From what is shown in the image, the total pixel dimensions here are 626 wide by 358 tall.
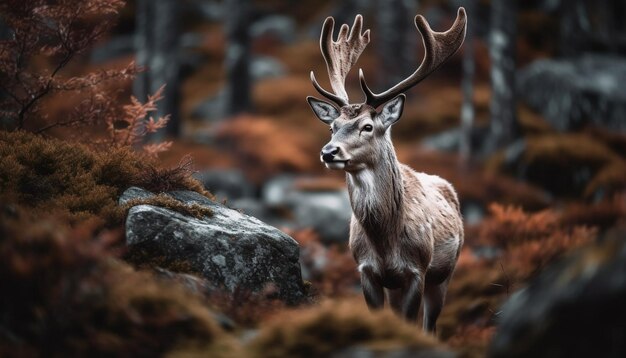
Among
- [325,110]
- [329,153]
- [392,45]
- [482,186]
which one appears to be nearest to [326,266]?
[325,110]

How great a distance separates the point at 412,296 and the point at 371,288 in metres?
0.37

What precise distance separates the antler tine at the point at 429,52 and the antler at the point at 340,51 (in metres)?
0.40

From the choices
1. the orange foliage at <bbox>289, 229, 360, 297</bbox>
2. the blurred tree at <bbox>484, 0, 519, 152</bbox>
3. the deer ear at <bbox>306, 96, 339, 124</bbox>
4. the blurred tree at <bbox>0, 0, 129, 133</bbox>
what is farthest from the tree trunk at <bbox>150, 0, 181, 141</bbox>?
the deer ear at <bbox>306, 96, 339, 124</bbox>

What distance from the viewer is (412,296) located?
19.7ft

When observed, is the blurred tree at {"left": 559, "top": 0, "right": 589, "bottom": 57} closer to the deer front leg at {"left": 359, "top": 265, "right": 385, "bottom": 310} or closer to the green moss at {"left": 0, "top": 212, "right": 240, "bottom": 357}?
the deer front leg at {"left": 359, "top": 265, "right": 385, "bottom": 310}

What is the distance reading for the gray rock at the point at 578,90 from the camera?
664 inches

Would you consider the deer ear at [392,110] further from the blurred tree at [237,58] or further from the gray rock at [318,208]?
the blurred tree at [237,58]

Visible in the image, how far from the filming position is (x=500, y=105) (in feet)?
53.0

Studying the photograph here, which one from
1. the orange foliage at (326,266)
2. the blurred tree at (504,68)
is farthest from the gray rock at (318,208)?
the blurred tree at (504,68)

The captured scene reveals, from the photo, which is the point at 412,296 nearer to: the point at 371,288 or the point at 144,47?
the point at 371,288

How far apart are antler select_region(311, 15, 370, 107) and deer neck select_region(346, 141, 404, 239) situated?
84cm

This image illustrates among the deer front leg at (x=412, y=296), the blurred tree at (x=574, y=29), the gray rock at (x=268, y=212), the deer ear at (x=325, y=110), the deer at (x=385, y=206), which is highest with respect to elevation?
the blurred tree at (x=574, y=29)

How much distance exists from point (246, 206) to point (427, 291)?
6.57 m

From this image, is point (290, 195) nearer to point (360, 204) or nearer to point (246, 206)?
point (246, 206)
